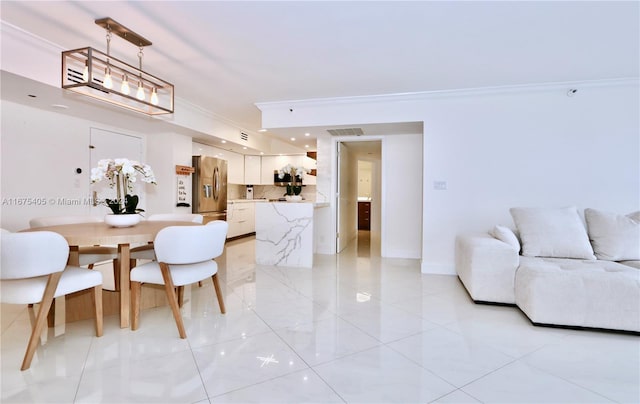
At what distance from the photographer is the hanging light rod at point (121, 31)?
2.41 meters

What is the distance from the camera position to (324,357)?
1.94 meters

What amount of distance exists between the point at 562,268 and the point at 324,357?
2213 millimetres

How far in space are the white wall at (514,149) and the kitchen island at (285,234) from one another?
153 centimetres

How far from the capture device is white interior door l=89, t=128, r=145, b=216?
14.5ft

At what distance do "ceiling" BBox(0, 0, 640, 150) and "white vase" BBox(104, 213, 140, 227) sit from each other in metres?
1.59

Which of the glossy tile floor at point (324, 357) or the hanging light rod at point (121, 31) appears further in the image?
the hanging light rod at point (121, 31)

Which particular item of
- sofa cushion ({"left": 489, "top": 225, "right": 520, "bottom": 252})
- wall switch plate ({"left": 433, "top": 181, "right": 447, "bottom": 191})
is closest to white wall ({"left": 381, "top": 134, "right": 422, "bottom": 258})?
wall switch plate ({"left": 433, "top": 181, "right": 447, "bottom": 191})

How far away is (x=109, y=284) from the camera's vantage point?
134 inches

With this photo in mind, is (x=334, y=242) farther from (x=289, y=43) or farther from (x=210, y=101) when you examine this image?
(x=289, y=43)

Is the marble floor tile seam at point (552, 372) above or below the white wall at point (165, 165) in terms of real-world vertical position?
below

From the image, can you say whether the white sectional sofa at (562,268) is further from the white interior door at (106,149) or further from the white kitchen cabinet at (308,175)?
the white interior door at (106,149)

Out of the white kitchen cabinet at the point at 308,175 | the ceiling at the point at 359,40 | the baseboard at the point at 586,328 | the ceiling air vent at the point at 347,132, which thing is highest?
the ceiling at the point at 359,40

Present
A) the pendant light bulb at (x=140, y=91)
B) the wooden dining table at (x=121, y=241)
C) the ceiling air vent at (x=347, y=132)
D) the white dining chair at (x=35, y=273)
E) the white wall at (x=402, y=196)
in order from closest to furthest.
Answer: the white dining chair at (x=35, y=273), the wooden dining table at (x=121, y=241), the pendant light bulb at (x=140, y=91), the ceiling air vent at (x=347, y=132), the white wall at (x=402, y=196)

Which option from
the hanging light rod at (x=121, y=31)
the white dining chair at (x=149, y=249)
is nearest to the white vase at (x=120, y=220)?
the white dining chair at (x=149, y=249)
